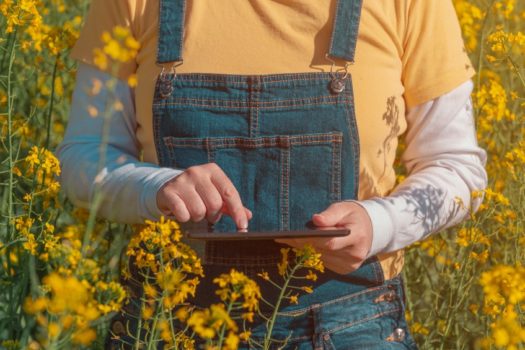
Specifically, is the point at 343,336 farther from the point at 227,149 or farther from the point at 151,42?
the point at 151,42

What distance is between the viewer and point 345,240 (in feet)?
6.10

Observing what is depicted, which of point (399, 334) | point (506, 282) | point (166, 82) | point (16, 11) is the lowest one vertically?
point (399, 334)

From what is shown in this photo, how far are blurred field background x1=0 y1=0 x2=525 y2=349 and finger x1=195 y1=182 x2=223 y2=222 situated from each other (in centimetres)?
21

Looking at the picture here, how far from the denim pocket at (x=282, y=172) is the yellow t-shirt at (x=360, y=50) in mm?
83

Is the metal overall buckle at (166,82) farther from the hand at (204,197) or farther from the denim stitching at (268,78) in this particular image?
the hand at (204,197)

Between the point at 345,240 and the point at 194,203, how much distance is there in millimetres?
261

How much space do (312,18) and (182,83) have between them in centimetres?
27

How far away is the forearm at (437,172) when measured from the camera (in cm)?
202

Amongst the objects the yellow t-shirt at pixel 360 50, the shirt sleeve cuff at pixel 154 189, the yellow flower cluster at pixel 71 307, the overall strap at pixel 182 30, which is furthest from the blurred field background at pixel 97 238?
the overall strap at pixel 182 30

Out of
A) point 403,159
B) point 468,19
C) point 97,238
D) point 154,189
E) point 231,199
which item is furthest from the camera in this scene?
point 468,19

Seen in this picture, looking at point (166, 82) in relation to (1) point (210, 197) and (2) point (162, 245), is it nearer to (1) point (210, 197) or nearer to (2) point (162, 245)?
(1) point (210, 197)

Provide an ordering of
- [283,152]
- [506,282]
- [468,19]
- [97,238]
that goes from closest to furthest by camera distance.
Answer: [506,282] → [283,152] → [97,238] → [468,19]

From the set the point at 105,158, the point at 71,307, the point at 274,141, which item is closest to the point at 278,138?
the point at 274,141

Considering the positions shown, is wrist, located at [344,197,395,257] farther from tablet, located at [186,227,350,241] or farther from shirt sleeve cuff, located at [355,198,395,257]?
tablet, located at [186,227,350,241]
